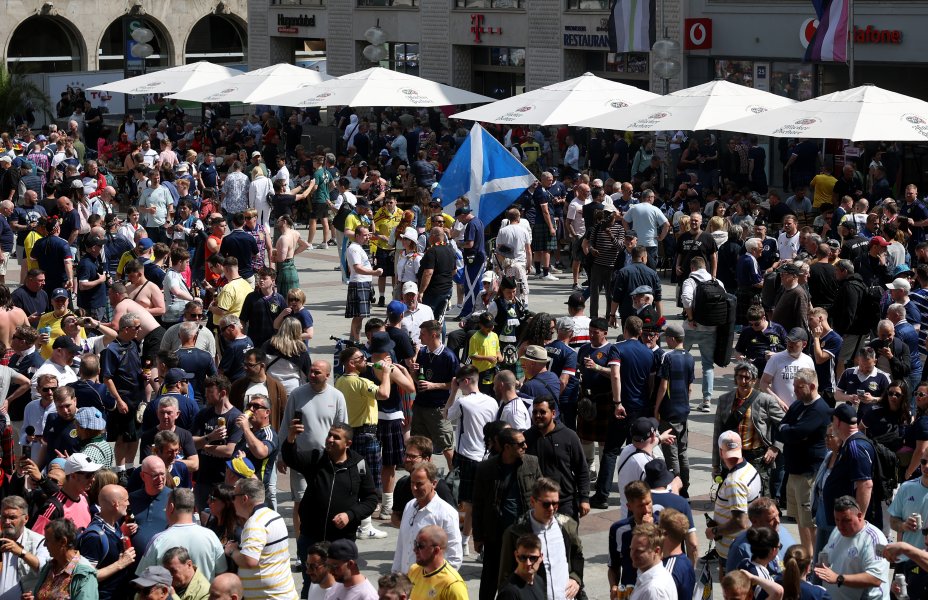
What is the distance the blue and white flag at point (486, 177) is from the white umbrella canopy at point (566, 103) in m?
6.68

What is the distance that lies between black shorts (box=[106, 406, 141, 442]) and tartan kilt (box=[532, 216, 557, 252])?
37.5 ft

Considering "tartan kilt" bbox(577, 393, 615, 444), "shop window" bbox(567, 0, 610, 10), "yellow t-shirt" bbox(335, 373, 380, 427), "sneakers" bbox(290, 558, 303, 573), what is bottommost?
"sneakers" bbox(290, 558, 303, 573)

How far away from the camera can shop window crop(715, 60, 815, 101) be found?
34.3m

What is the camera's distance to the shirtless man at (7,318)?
14.2m

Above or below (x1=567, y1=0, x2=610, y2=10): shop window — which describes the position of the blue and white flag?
below

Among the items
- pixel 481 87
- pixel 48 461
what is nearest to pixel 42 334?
pixel 48 461

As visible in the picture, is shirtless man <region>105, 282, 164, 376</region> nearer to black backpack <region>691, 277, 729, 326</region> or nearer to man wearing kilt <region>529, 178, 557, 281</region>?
black backpack <region>691, 277, 729, 326</region>

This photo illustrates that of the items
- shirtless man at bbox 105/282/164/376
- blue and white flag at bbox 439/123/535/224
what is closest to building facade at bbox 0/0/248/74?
blue and white flag at bbox 439/123/535/224

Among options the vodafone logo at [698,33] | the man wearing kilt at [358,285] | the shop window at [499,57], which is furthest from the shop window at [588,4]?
the man wearing kilt at [358,285]

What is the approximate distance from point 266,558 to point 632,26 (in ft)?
99.3

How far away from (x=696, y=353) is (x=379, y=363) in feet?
24.1

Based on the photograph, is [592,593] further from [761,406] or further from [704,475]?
[704,475]

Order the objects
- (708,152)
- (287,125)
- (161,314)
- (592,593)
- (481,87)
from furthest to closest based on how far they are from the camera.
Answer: (481,87)
(287,125)
(708,152)
(161,314)
(592,593)

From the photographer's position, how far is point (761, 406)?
1167 cm
